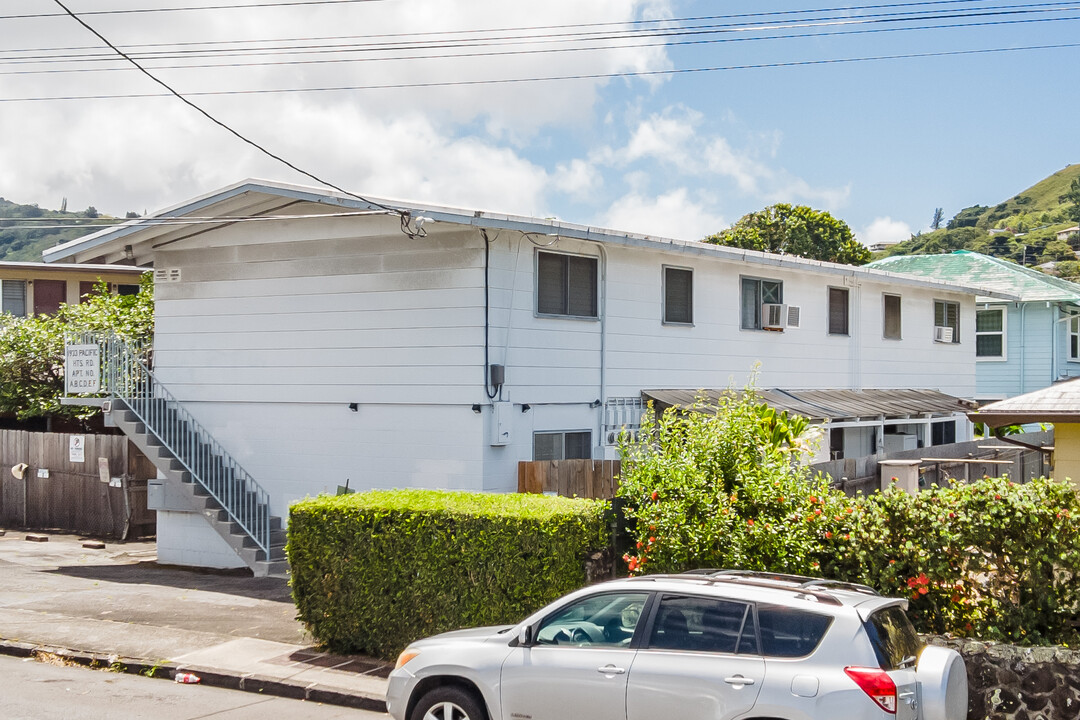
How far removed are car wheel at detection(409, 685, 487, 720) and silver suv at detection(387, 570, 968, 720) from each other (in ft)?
0.03

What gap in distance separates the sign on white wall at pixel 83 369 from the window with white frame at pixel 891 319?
53.2ft

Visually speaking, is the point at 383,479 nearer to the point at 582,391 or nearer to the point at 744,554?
the point at 582,391

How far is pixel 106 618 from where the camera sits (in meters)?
13.7

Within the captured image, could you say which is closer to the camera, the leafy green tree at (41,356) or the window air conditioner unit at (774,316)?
the window air conditioner unit at (774,316)

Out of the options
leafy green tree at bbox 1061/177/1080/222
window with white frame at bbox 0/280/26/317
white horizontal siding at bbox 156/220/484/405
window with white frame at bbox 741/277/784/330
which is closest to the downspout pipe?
window with white frame at bbox 741/277/784/330

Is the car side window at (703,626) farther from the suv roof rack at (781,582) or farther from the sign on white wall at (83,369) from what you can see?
the sign on white wall at (83,369)

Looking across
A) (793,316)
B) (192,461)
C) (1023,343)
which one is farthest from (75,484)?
(1023,343)

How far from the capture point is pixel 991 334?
33531mm

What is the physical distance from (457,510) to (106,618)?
18.6 feet

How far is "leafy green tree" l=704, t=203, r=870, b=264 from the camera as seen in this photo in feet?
211

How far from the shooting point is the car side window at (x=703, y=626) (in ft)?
23.0

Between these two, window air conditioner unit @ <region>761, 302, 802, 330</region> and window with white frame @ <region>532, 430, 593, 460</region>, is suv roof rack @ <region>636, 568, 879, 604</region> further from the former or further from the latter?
window air conditioner unit @ <region>761, 302, 802, 330</region>

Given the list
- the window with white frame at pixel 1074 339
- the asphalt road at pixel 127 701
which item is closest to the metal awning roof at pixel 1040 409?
the asphalt road at pixel 127 701

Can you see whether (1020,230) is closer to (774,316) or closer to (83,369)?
(774,316)
